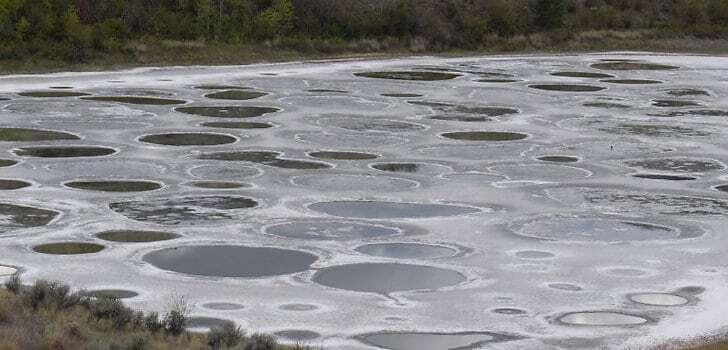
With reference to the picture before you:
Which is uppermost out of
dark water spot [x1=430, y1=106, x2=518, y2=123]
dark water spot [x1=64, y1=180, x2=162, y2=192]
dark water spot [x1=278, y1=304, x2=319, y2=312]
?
dark water spot [x1=278, y1=304, x2=319, y2=312]

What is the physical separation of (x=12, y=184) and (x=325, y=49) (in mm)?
33814

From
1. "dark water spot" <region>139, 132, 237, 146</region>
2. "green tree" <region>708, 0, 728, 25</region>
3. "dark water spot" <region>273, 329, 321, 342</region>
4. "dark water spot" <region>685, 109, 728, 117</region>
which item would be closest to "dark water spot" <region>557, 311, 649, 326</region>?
"dark water spot" <region>273, 329, 321, 342</region>

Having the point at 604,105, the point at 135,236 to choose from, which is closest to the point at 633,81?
the point at 604,105

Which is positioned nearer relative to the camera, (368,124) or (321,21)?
(368,124)

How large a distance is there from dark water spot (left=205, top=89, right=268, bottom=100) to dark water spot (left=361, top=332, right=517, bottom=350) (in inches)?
977

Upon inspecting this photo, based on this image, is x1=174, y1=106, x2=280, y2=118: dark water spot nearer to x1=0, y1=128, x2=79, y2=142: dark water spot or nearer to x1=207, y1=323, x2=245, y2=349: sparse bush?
x1=0, y1=128, x2=79, y2=142: dark water spot

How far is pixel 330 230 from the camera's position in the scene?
2127 centimetres

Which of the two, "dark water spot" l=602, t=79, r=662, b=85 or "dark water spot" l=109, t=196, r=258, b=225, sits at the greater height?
"dark water spot" l=109, t=196, r=258, b=225

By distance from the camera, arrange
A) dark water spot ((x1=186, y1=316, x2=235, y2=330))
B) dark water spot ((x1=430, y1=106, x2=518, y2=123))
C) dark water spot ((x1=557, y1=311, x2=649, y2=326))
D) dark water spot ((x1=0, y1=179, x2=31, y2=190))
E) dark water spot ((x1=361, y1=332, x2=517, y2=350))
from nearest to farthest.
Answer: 1. dark water spot ((x1=361, y1=332, x2=517, y2=350))
2. dark water spot ((x1=186, y1=316, x2=235, y2=330))
3. dark water spot ((x1=557, y1=311, x2=649, y2=326))
4. dark water spot ((x1=0, y1=179, x2=31, y2=190))
5. dark water spot ((x1=430, y1=106, x2=518, y2=123))

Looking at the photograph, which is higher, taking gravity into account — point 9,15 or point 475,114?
point 9,15

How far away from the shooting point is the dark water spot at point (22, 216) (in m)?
20.8

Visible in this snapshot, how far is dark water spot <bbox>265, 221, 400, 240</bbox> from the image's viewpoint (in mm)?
20781

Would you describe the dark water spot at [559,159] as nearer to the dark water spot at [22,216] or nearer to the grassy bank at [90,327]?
the dark water spot at [22,216]

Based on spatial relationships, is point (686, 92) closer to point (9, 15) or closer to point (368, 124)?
point (368, 124)
